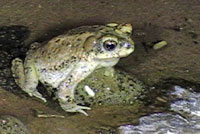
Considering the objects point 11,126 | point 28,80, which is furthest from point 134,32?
point 11,126

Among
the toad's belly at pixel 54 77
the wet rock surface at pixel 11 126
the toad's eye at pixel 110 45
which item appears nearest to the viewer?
the wet rock surface at pixel 11 126

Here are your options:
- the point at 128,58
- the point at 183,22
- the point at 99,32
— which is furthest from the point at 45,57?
the point at 183,22

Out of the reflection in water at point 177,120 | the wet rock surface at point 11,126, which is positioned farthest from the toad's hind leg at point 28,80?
the reflection in water at point 177,120

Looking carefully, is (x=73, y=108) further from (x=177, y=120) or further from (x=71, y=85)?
(x=177, y=120)

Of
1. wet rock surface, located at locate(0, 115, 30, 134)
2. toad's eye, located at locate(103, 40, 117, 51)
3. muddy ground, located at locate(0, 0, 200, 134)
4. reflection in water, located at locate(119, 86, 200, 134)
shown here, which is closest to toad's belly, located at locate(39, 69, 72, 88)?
muddy ground, located at locate(0, 0, 200, 134)

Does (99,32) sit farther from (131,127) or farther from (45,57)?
(131,127)

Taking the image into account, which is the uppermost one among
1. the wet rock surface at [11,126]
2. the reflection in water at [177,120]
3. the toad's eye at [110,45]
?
the toad's eye at [110,45]

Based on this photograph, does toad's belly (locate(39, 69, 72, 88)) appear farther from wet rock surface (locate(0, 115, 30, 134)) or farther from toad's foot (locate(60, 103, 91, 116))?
wet rock surface (locate(0, 115, 30, 134))

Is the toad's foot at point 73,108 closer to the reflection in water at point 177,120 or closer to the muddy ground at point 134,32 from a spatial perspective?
the muddy ground at point 134,32

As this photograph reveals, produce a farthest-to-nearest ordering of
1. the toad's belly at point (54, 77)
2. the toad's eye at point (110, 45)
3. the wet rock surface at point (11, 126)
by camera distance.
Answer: the toad's belly at point (54, 77), the toad's eye at point (110, 45), the wet rock surface at point (11, 126)
